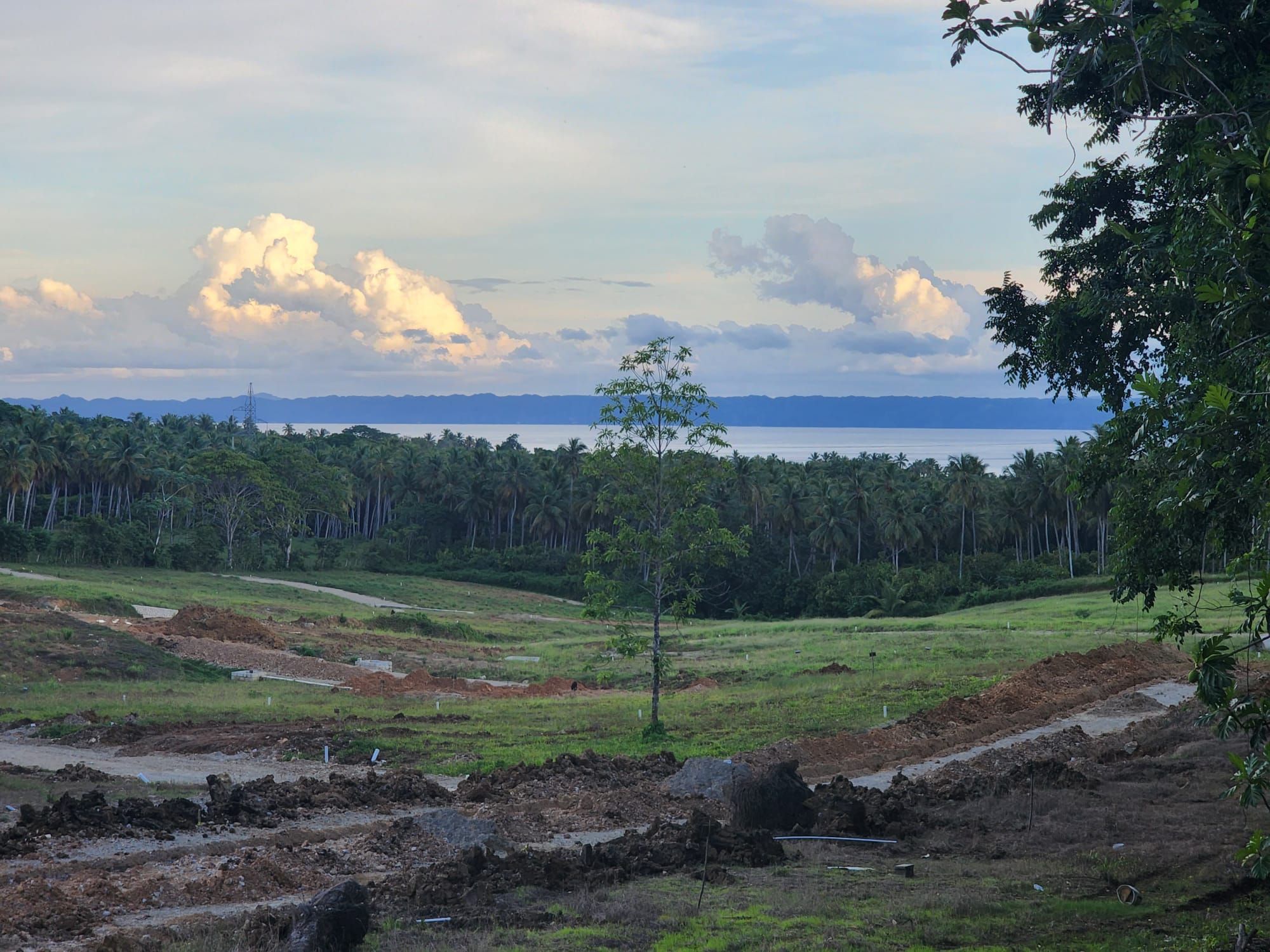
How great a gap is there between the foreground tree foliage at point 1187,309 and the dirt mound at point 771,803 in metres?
5.30

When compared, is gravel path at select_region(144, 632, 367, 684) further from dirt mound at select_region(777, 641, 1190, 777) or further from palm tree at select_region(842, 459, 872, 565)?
palm tree at select_region(842, 459, 872, 565)

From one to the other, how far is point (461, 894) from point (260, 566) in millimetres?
81345

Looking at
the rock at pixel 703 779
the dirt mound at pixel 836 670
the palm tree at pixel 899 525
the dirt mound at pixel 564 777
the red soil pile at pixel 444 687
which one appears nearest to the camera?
the rock at pixel 703 779

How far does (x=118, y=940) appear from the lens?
32.5ft

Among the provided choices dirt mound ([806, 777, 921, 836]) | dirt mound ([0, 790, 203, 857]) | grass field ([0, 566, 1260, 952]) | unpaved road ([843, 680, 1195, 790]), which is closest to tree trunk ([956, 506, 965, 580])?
grass field ([0, 566, 1260, 952])

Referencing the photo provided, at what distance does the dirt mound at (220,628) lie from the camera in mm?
44500

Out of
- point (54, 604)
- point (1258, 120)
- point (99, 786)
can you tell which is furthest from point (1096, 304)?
point (54, 604)

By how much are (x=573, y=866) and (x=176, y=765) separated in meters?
13.5

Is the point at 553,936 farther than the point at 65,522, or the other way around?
the point at 65,522

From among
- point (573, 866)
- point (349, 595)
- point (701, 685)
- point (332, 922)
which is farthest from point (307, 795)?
point (349, 595)

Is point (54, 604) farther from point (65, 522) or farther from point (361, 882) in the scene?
point (361, 882)

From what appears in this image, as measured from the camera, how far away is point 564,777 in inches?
765

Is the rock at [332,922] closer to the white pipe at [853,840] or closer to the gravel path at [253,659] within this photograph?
the white pipe at [853,840]

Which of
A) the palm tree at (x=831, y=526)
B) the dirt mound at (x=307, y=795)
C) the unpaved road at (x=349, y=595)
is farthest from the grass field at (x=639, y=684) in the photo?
the palm tree at (x=831, y=526)
